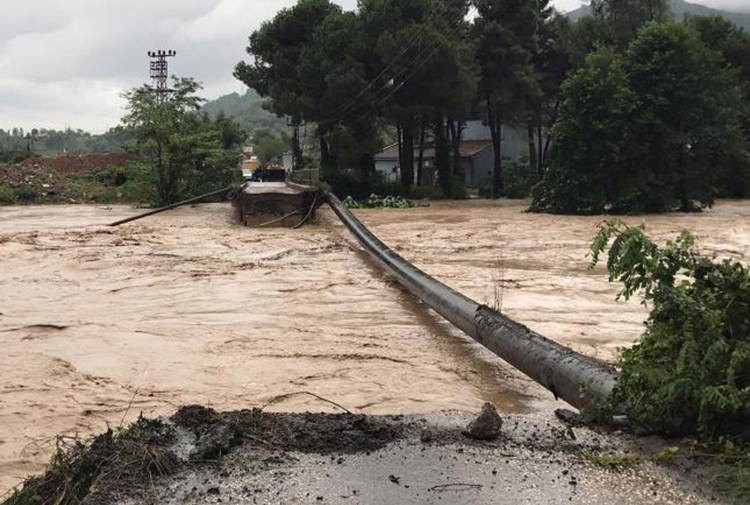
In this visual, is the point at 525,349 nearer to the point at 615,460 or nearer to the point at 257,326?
the point at 615,460

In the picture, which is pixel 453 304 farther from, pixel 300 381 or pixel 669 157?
pixel 669 157

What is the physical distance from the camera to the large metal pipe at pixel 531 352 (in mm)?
4043

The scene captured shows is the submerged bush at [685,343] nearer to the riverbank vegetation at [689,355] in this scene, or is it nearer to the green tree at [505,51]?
the riverbank vegetation at [689,355]

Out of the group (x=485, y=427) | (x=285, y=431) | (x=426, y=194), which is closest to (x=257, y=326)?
(x=285, y=431)

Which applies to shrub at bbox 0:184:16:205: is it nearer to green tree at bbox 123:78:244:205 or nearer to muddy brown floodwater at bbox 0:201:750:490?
green tree at bbox 123:78:244:205

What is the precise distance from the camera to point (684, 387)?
3199mm

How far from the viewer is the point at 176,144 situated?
3109cm

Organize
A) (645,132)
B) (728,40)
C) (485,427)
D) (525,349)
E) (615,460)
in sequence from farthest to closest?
(728,40) → (645,132) → (525,349) → (485,427) → (615,460)

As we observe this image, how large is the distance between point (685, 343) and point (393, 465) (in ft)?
4.75

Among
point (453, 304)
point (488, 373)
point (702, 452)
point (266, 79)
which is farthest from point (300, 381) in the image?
point (266, 79)

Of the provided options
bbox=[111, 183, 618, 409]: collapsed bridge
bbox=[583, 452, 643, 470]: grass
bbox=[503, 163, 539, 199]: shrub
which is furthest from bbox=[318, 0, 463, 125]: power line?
bbox=[583, 452, 643, 470]: grass

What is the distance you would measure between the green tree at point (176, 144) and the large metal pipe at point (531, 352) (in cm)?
2511

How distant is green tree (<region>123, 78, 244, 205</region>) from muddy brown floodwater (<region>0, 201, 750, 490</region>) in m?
14.7

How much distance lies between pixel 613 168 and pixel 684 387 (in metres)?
24.4
